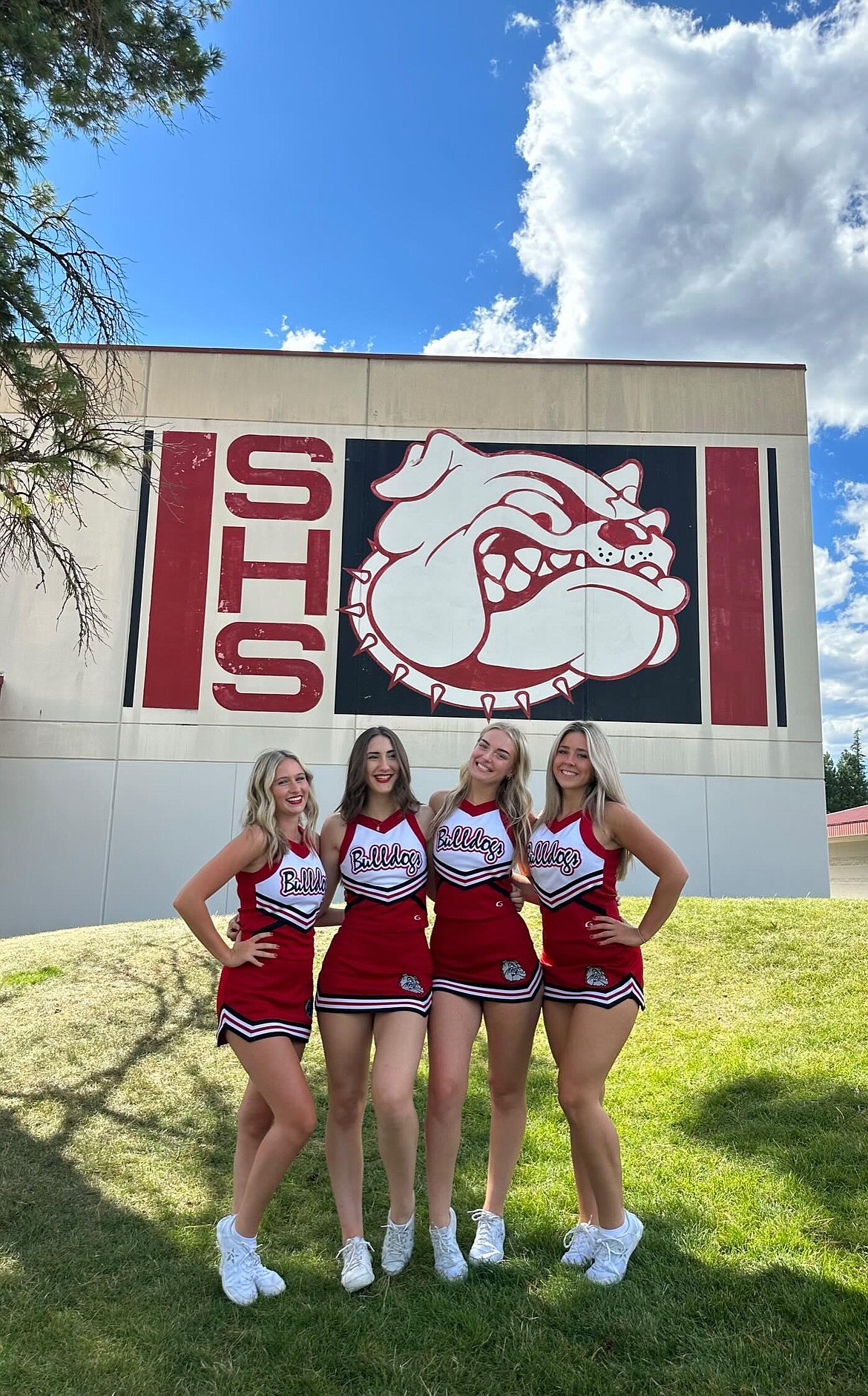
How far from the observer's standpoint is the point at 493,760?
3.73 metres

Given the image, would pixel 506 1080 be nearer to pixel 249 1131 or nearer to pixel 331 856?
pixel 249 1131

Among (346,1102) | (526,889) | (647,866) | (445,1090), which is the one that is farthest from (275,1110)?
(647,866)

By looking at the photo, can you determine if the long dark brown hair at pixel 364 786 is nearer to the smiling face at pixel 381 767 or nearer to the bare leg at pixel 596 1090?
the smiling face at pixel 381 767

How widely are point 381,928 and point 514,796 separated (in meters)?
0.77

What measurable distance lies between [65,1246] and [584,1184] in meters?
2.29

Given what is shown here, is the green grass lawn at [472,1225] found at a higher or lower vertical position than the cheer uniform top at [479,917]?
lower

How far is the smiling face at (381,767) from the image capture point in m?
3.69

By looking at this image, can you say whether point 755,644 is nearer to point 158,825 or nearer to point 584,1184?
point 158,825

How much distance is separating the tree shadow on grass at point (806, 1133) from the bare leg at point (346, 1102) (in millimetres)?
1946

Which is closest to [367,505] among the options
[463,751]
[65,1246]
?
[463,751]

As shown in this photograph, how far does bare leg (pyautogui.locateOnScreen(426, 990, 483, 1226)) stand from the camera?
3.43 metres

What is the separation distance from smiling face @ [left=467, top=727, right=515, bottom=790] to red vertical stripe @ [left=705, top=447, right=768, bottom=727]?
9.81 m

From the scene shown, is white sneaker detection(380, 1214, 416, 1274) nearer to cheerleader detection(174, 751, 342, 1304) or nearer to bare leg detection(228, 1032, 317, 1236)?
cheerleader detection(174, 751, 342, 1304)

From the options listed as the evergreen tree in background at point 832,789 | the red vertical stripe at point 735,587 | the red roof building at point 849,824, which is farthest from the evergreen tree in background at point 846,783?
the red vertical stripe at point 735,587
